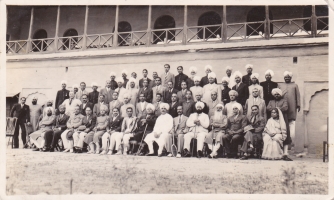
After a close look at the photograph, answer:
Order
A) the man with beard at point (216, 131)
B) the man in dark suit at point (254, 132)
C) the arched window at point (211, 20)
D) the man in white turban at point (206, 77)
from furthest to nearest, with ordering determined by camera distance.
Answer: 1. the arched window at point (211, 20)
2. the man in white turban at point (206, 77)
3. the man with beard at point (216, 131)
4. the man in dark suit at point (254, 132)

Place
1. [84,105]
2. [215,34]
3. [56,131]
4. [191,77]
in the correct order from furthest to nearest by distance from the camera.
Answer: [215,34]
[84,105]
[56,131]
[191,77]

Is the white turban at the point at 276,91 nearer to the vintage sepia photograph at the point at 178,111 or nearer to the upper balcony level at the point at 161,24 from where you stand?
the vintage sepia photograph at the point at 178,111

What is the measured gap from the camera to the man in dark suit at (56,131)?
8.05m

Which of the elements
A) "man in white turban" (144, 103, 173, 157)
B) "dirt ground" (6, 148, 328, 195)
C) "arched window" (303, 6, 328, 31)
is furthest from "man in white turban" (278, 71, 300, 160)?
"man in white turban" (144, 103, 173, 157)

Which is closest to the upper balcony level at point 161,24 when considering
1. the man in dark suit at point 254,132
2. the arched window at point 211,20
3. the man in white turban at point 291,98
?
the arched window at point 211,20

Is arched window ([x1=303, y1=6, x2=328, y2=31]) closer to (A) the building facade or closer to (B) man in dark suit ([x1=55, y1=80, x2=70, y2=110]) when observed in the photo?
(A) the building facade

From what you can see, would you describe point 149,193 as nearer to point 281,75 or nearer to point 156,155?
point 156,155

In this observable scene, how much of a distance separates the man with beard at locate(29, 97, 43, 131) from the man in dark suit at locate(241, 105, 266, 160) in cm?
490

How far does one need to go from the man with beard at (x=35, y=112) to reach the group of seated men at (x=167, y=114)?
0.09m

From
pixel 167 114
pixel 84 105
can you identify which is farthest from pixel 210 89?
pixel 84 105

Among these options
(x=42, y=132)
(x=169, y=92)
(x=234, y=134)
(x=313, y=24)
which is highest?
(x=313, y=24)

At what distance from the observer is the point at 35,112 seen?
844 centimetres

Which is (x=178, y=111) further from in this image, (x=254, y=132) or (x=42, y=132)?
(x=42, y=132)

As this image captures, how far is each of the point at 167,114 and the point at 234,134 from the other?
1.52m
